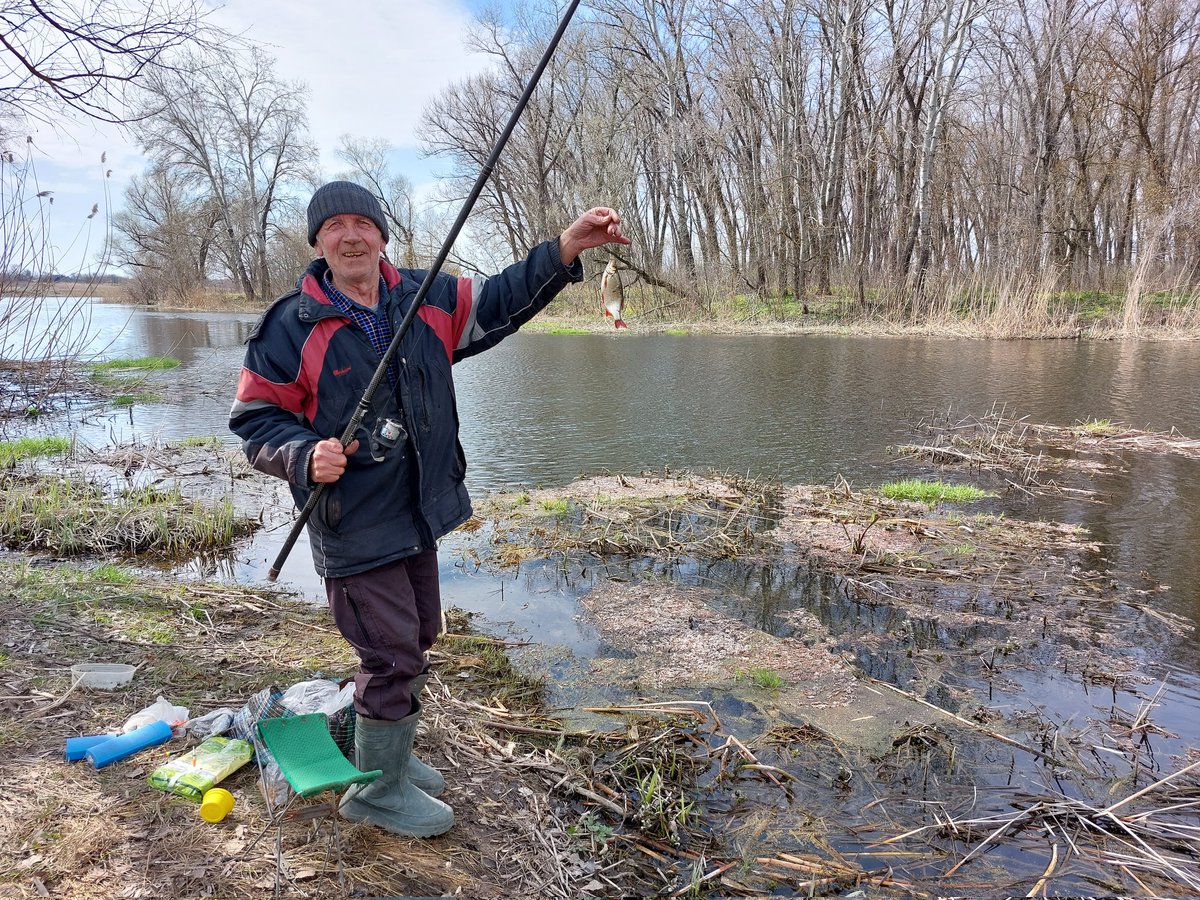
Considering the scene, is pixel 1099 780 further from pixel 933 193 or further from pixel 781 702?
pixel 933 193

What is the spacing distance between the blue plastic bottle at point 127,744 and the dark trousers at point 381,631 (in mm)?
891

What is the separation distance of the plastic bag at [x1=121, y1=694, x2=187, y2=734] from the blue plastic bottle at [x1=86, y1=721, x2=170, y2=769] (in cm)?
4

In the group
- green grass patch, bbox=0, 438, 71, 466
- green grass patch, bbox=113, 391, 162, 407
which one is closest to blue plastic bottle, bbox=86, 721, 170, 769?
green grass patch, bbox=0, 438, 71, 466

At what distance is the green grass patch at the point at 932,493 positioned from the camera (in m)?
7.18

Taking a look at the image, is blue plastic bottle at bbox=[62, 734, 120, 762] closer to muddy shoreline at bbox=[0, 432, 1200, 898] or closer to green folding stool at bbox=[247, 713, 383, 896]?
muddy shoreline at bbox=[0, 432, 1200, 898]

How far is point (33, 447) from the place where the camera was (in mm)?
8578

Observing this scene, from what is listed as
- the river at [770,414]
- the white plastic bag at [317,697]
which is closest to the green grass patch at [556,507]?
the river at [770,414]

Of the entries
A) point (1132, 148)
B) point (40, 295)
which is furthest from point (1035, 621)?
point (1132, 148)

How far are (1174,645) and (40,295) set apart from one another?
8871 millimetres

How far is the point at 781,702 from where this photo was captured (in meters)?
3.83

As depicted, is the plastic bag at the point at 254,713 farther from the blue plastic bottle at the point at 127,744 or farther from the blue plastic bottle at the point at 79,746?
the blue plastic bottle at the point at 79,746

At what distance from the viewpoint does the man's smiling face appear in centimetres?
256

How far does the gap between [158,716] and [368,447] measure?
1.51 meters

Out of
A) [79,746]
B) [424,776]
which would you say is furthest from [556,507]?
[79,746]
